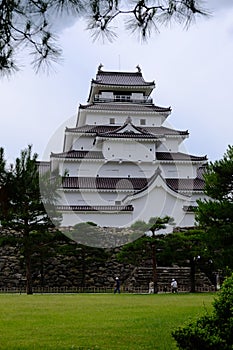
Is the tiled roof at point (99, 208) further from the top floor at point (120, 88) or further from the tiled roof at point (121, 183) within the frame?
the top floor at point (120, 88)

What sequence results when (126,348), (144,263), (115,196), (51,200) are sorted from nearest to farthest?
1. (126,348)
2. (51,200)
3. (144,263)
4. (115,196)

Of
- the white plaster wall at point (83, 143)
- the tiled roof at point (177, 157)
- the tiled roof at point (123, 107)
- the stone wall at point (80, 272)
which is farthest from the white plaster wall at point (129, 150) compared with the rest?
the stone wall at point (80, 272)

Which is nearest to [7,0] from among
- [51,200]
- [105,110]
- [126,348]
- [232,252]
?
[126,348]

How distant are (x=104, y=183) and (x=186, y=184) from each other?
4014 mm

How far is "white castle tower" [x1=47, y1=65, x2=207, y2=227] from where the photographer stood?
25.4 meters

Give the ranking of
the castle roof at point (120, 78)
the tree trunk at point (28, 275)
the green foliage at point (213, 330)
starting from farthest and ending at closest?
the castle roof at point (120, 78)
the tree trunk at point (28, 275)
the green foliage at point (213, 330)

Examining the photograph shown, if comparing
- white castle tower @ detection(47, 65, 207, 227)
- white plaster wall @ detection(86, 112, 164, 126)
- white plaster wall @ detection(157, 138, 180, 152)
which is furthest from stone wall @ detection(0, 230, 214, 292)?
white plaster wall @ detection(86, 112, 164, 126)

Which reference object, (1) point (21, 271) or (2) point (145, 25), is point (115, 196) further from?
(2) point (145, 25)

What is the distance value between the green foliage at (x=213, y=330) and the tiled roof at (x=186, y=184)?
70.6ft

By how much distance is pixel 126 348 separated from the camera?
19.8 ft

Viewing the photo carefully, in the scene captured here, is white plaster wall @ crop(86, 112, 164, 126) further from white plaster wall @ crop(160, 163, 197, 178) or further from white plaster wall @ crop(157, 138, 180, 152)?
white plaster wall @ crop(160, 163, 197, 178)

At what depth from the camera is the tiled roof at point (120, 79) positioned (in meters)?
31.5

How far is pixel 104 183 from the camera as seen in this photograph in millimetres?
26688

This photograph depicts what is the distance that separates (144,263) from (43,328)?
13099 mm
